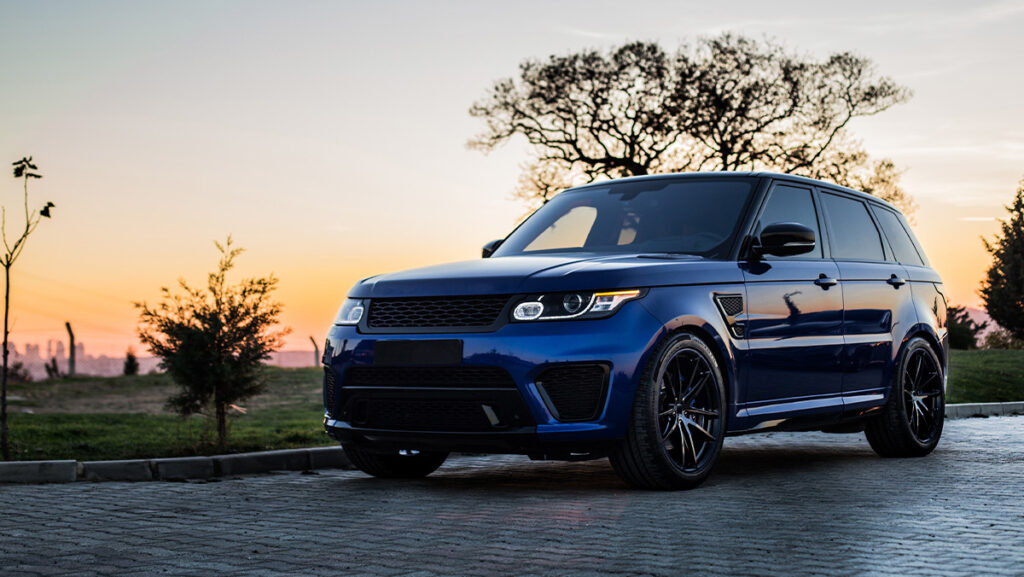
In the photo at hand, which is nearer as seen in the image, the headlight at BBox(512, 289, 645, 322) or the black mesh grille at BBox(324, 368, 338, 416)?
the headlight at BBox(512, 289, 645, 322)

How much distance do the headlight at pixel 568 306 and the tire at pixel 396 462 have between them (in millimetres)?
1759

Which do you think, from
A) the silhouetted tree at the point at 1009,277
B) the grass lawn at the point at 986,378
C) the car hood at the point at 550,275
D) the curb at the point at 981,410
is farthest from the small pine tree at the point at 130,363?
the silhouetted tree at the point at 1009,277

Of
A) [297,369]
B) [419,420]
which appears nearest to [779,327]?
[419,420]

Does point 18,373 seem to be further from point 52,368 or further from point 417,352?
point 417,352

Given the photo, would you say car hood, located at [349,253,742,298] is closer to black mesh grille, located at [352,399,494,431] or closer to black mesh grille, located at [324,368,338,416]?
black mesh grille, located at [324,368,338,416]

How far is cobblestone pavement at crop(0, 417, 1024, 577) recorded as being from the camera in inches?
189

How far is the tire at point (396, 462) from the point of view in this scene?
7.77 meters

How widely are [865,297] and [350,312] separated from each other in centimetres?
401

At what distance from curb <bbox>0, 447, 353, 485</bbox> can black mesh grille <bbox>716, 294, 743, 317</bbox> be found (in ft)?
11.8

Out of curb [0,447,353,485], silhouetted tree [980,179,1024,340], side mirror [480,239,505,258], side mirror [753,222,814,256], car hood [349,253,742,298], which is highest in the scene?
silhouetted tree [980,179,1024,340]

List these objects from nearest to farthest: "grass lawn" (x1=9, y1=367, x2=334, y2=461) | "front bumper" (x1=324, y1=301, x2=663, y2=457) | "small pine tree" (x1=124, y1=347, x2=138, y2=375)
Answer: "front bumper" (x1=324, y1=301, x2=663, y2=457) < "grass lawn" (x1=9, y1=367, x2=334, y2=461) < "small pine tree" (x1=124, y1=347, x2=138, y2=375)

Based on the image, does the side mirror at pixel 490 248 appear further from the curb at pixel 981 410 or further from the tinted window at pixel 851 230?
the curb at pixel 981 410

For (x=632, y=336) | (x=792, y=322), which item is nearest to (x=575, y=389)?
(x=632, y=336)

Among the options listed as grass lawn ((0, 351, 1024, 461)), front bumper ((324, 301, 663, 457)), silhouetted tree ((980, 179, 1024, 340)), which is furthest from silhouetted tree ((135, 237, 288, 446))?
silhouetted tree ((980, 179, 1024, 340))
